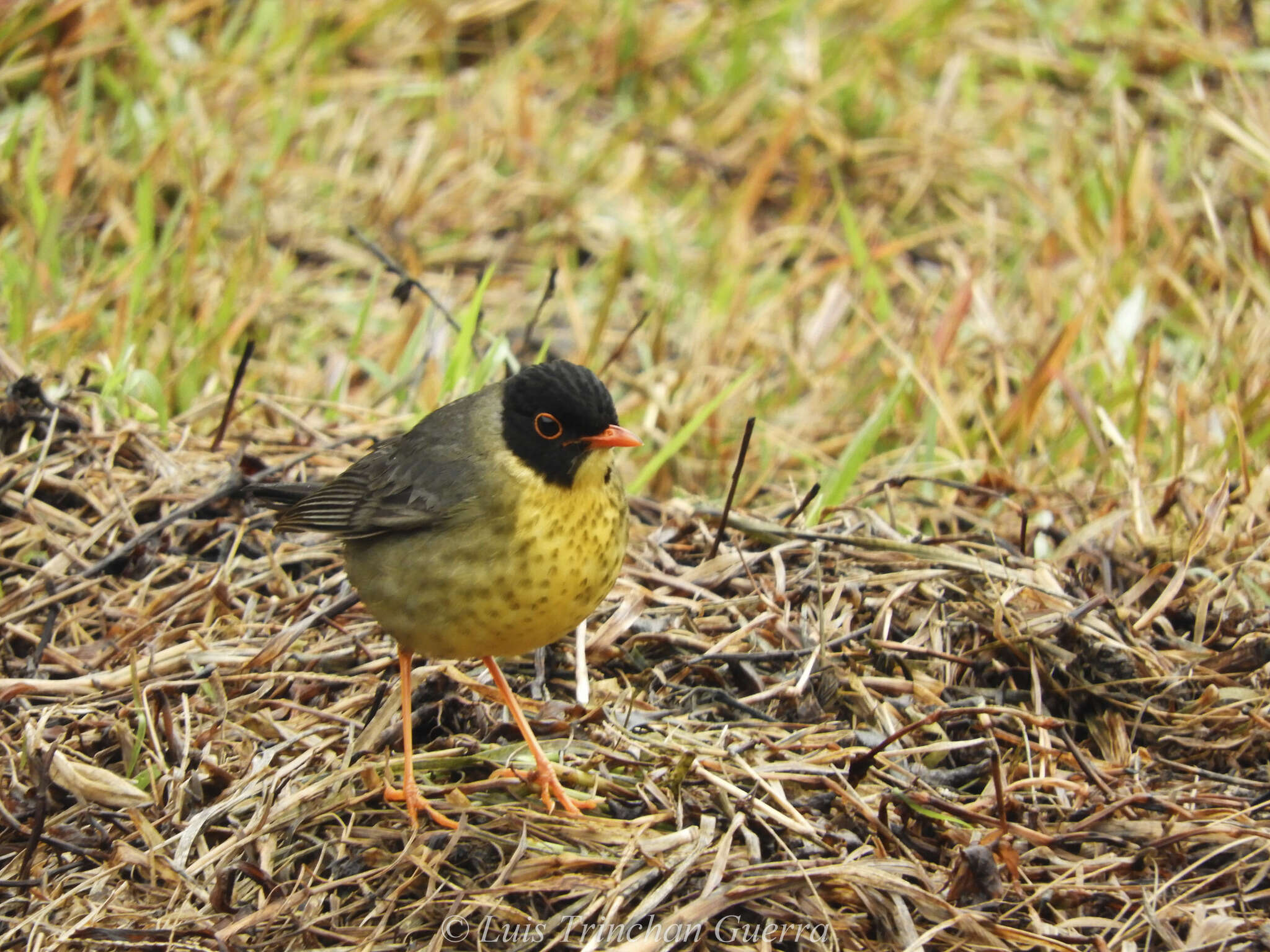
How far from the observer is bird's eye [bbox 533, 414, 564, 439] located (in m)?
3.81

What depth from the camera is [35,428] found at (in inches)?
190

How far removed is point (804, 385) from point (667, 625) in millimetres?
2343

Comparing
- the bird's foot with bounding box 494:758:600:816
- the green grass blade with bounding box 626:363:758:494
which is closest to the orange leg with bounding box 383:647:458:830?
the bird's foot with bounding box 494:758:600:816

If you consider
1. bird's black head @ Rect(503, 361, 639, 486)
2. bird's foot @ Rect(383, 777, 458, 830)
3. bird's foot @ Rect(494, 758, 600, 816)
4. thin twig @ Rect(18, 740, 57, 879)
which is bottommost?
bird's foot @ Rect(494, 758, 600, 816)

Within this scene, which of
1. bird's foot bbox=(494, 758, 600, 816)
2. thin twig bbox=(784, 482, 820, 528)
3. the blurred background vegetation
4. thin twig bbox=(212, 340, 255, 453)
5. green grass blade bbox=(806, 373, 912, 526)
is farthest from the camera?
the blurred background vegetation

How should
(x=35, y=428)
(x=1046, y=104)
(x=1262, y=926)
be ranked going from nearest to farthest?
(x=1262, y=926) → (x=35, y=428) → (x=1046, y=104)

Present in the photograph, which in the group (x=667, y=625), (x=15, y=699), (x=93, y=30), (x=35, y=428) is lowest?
(x=667, y=625)

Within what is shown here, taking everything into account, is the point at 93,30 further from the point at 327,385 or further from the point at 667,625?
the point at 667,625

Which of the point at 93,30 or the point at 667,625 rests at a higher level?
the point at 93,30

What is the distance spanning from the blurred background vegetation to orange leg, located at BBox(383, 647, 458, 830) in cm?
165

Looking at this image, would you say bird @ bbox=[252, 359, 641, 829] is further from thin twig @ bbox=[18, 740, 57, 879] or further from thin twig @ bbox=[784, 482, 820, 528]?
thin twig @ bbox=[18, 740, 57, 879]

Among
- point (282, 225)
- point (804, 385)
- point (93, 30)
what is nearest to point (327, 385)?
point (282, 225)

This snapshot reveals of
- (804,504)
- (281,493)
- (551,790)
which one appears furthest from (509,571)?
(804,504)

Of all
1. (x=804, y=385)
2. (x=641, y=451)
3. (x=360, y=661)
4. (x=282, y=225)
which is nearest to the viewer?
(x=360, y=661)
